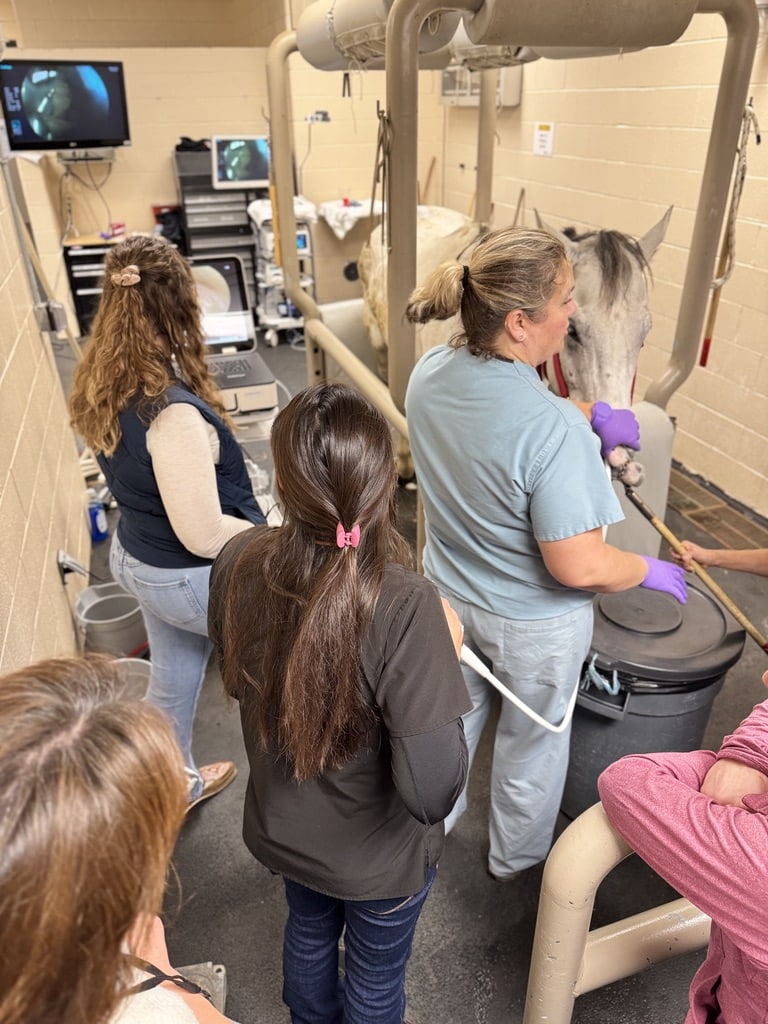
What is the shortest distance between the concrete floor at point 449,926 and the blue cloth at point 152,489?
0.68 meters

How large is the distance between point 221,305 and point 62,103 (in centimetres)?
354

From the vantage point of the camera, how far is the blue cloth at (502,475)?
1.29 m

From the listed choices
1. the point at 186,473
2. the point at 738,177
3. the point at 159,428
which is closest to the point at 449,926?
the point at 186,473

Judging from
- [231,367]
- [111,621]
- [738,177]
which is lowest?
[111,621]

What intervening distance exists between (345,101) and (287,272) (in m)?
3.77

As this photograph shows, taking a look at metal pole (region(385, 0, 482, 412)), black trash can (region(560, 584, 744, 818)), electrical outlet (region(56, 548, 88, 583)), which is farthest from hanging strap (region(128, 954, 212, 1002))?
electrical outlet (region(56, 548, 88, 583))

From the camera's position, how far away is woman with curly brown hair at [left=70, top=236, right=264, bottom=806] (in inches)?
59.4

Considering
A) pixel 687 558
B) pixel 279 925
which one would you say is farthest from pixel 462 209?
pixel 279 925

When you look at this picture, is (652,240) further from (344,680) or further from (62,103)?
Answer: (62,103)

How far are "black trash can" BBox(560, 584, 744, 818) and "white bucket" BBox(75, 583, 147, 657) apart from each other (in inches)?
59.9

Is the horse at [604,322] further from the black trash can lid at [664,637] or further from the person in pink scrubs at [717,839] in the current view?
the person in pink scrubs at [717,839]

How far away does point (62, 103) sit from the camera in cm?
538

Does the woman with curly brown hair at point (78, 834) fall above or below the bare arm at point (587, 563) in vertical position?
above

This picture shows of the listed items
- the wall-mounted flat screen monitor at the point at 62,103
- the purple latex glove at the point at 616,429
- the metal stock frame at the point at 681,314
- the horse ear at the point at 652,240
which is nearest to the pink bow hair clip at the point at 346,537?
the metal stock frame at the point at 681,314
